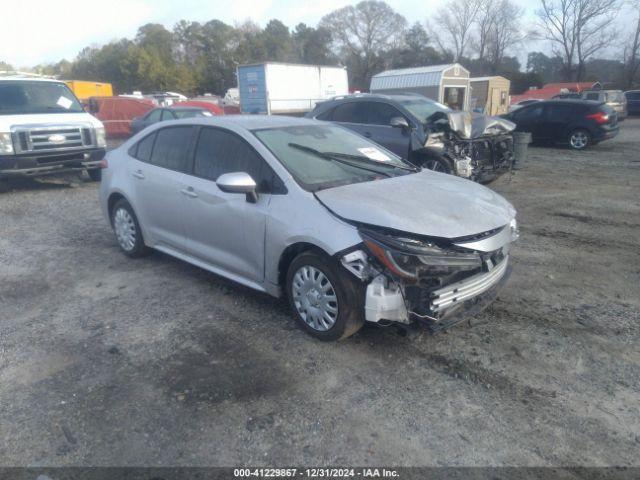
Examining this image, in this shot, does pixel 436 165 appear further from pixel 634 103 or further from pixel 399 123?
pixel 634 103

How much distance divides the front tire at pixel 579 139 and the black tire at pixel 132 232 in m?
13.9

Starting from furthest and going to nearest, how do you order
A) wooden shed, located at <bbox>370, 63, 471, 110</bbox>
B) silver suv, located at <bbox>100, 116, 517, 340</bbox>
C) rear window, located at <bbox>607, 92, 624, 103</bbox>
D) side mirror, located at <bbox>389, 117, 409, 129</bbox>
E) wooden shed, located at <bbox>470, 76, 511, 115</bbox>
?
wooden shed, located at <bbox>470, 76, 511, 115</bbox>
rear window, located at <bbox>607, 92, 624, 103</bbox>
wooden shed, located at <bbox>370, 63, 471, 110</bbox>
side mirror, located at <bbox>389, 117, 409, 129</bbox>
silver suv, located at <bbox>100, 116, 517, 340</bbox>

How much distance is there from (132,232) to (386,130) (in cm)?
501

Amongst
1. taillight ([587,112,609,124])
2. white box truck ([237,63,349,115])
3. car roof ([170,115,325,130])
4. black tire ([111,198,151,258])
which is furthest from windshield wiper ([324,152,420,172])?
white box truck ([237,63,349,115])

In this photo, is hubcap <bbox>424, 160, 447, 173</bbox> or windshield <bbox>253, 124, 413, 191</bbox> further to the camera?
hubcap <bbox>424, 160, 447, 173</bbox>

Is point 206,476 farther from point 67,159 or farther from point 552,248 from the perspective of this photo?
point 67,159

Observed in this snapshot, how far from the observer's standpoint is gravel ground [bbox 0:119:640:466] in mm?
2738

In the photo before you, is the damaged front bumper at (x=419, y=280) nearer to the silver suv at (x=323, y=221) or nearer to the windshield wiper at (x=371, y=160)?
the silver suv at (x=323, y=221)

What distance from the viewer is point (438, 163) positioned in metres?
8.41

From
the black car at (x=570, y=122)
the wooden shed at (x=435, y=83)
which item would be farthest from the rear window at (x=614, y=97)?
the black car at (x=570, y=122)

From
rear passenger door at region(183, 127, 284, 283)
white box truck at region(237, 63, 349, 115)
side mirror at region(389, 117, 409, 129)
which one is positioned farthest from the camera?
white box truck at region(237, 63, 349, 115)

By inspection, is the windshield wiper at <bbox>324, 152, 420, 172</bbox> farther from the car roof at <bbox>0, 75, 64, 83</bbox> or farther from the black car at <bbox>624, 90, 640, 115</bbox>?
the black car at <bbox>624, 90, 640, 115</bbox>

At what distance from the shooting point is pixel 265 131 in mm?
4449

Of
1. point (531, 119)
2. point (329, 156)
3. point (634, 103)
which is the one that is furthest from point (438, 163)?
point (634, 103)
